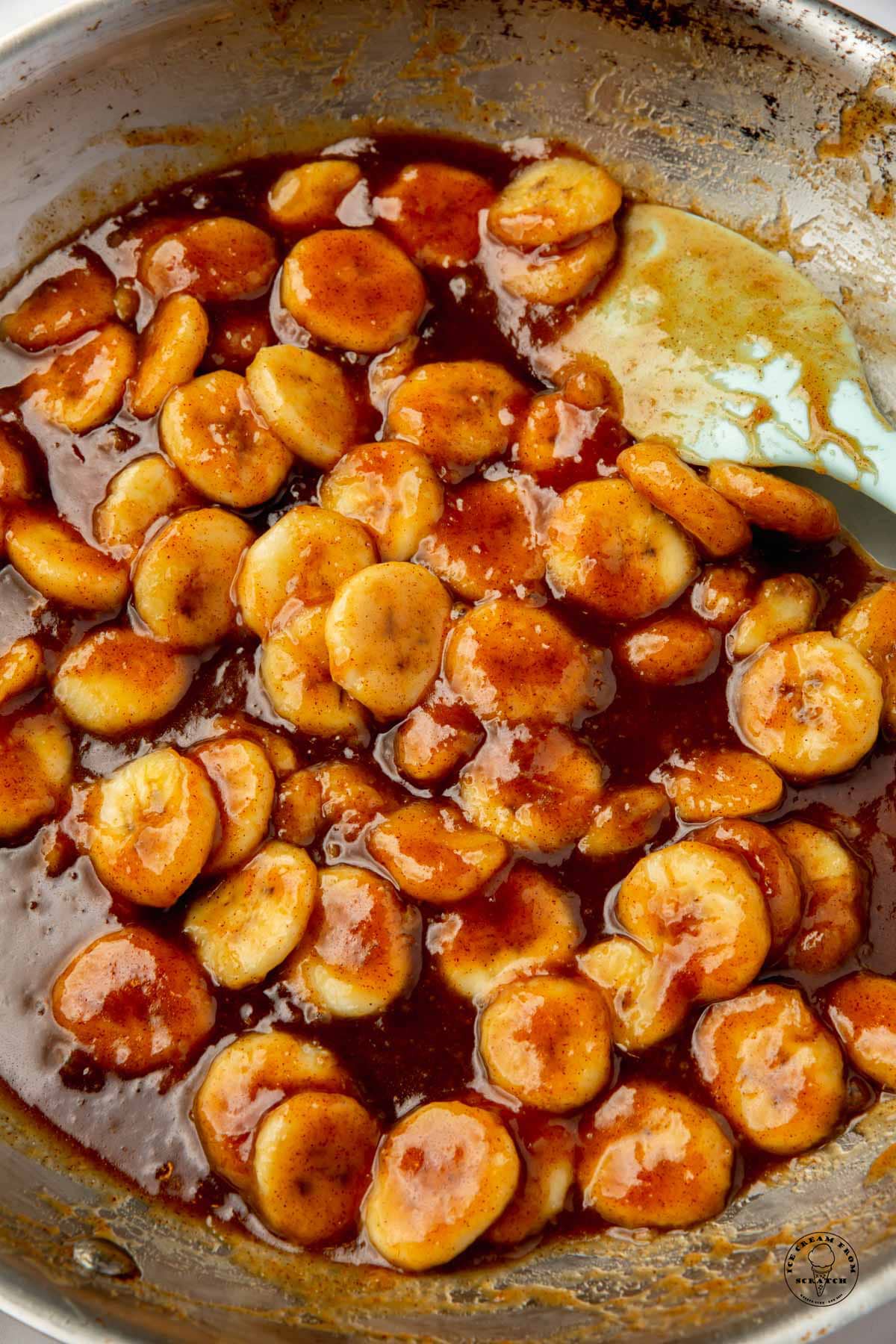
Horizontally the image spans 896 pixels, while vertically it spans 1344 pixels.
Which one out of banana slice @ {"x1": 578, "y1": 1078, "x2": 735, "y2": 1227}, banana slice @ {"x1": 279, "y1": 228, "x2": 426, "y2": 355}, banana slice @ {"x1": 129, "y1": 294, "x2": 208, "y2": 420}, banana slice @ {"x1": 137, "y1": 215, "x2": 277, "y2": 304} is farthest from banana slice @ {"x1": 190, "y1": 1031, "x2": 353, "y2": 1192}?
banana slice @ {"x1": 137, "y1": 215, "x2": 277, "y2": 304}

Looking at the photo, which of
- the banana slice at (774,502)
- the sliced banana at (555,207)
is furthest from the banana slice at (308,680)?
the sliced banana at (555,207)

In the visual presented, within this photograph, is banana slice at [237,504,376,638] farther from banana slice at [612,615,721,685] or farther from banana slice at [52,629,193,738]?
banana slice at [612,615,721,685]

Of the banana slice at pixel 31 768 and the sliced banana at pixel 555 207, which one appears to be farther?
the sliced banana at pixel 555 207

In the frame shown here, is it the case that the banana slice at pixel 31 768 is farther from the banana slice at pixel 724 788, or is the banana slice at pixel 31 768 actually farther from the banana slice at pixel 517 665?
the banana slice at pixel 724 788

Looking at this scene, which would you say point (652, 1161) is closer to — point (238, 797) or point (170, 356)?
point (238, 797)

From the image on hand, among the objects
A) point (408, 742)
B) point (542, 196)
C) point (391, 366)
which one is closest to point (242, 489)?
point (391, 366)

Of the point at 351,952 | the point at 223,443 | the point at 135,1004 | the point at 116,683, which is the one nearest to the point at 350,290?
the point at 223,443
